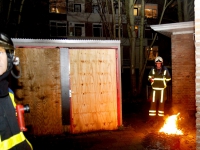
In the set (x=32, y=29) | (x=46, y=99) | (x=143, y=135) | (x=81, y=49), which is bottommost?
(x=143, y=135)

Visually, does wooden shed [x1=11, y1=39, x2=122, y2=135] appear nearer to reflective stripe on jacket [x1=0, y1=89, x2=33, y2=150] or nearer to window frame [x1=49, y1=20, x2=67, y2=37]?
reflective stripe on jacket [x1=0, y1=89, x2=33, y2=150]

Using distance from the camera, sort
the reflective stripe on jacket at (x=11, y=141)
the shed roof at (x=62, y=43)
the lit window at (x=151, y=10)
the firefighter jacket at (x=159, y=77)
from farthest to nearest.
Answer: the lit window at (x=151, y=10) < the firefighter jacket at (x=159, y=77) < the shed roof at (x=62, y=43) < the reflective stripe on jacket at (x=11, y=141)

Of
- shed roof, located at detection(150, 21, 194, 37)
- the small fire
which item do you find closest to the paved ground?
the small fire

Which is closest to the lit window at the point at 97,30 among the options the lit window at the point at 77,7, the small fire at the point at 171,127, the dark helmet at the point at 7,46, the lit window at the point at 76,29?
the lit window at the point at 76,29

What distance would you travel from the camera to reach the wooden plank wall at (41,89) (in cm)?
609

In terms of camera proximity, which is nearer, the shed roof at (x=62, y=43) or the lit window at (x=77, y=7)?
the shed roof at (x=62, y=43)

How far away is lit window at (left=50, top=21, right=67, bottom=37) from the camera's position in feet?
94.5

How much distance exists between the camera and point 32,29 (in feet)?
76.8

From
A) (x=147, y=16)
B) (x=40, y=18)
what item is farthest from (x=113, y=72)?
(x=147, y=16)

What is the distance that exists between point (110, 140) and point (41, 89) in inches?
94.2

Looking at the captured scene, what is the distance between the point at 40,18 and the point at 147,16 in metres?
15.4

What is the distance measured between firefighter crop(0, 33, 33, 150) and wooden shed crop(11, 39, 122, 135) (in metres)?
3.70

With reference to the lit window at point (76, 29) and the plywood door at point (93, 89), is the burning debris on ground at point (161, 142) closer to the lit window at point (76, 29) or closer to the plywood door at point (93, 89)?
the plywood door at point (93, 89)

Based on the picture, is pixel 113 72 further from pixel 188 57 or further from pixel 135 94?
pixel 135 94
